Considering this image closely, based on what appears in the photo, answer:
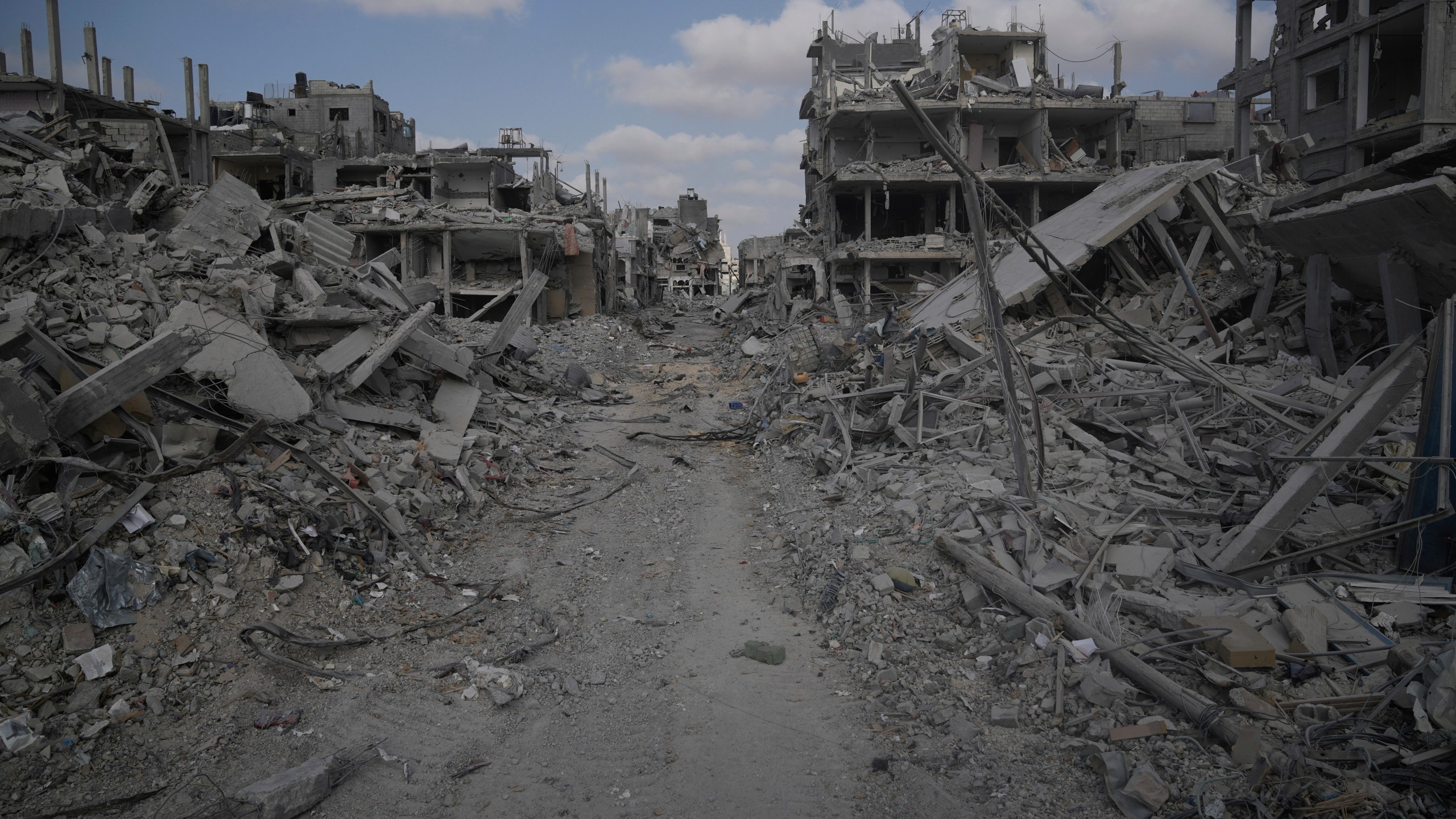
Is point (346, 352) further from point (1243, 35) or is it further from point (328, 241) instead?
point (1243, 35)

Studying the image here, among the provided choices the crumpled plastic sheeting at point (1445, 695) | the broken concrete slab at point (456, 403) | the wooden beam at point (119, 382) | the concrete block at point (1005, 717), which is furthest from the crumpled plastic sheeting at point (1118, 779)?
the broken concrete slab at point (456, 403)

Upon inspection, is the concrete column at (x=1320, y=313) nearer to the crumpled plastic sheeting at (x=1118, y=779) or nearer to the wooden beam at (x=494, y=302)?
the crumpled plastic sheeting at (x=1118, y=779)

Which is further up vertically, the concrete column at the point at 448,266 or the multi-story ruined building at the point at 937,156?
the multi-story ruined building at the point at 937,156

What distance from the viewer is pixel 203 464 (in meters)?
6.49

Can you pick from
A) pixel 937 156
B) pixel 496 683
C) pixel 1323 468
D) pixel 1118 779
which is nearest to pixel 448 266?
pixel 937 156

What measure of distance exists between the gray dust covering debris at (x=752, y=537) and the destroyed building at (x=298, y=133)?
71.4 ft

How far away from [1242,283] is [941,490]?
9115mm

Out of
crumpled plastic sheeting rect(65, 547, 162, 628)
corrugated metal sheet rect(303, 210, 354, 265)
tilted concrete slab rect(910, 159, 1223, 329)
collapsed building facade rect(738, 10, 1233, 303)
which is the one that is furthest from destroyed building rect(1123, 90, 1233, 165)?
crumpled plastic sheeting rect(65, 547, 162, 628)

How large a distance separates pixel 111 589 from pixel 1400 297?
12336mm

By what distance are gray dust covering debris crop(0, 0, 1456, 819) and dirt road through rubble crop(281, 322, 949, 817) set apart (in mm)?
32

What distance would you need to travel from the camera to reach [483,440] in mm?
10727

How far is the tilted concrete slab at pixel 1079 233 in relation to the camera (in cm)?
1373

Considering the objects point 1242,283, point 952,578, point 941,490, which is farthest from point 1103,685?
point 1242,283

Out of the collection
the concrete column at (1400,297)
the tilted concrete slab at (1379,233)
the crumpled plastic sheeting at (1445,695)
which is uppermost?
the tilted concrete slab at (1379,233)
